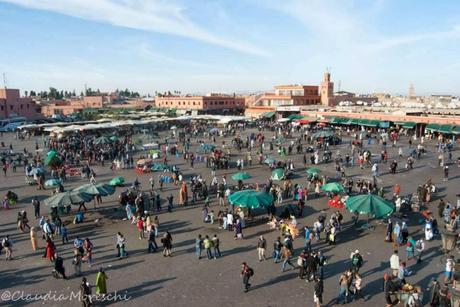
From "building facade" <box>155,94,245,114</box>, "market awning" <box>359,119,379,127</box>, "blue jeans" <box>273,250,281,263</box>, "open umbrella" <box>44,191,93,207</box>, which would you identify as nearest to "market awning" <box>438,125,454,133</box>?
"market awning" <box>359,119,379,127</box>

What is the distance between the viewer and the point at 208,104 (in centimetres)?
8438

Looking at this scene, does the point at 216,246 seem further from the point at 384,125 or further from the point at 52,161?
the point at 384,125

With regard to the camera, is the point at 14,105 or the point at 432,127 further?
the point at 14,105

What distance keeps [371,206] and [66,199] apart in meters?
12.0

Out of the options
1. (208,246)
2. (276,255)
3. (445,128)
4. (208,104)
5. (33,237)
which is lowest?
(276,255)

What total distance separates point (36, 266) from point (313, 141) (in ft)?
99.4

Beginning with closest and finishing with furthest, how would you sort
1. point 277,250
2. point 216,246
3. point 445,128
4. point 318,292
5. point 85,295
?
point 318,292, point 85,295, point 277,250, point 216,246, point 445,128

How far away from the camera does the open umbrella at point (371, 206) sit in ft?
46.6

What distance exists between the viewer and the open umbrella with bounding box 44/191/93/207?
620 inches

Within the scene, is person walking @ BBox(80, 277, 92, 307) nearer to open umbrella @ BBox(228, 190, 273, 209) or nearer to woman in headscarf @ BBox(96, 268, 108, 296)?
woman in headscarf @ BBox(96, 268, 108, 296)

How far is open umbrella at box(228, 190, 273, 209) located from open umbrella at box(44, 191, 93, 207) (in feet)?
20.5

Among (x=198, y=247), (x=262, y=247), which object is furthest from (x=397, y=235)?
(x=198, y=247)

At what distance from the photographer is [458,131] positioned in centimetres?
3703

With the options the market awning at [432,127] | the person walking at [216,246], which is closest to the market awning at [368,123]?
the market awning at [432,127]
